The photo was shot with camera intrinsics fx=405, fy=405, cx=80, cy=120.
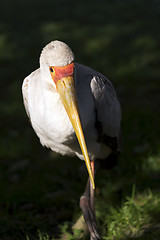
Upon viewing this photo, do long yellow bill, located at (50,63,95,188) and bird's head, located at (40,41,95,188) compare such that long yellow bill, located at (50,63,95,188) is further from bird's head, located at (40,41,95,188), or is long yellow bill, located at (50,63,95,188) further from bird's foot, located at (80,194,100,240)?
bird's foot, located at (80,194,100,240)

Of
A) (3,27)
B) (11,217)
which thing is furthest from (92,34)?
(11,217)

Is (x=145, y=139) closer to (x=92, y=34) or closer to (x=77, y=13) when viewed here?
(x=92, y=34)

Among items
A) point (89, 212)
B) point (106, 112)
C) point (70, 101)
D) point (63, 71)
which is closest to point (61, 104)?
point (70, 101)

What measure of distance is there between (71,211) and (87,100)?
4.74ft

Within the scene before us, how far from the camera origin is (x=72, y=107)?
8.16 ft

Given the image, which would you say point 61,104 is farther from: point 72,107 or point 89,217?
point 89,217

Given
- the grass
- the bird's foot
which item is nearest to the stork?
the bird's foot

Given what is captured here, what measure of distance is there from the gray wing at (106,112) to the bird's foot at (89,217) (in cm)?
51

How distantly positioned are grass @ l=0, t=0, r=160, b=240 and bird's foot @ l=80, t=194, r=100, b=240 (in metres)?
0.18

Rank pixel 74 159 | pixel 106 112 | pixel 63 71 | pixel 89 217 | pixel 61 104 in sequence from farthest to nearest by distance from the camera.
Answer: pixel 74 159 → pixel 89 217 → pixel 106 112 → pixel 61 104 → pixel 63 71

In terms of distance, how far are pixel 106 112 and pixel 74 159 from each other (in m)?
1.70

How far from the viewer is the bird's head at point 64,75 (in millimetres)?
2428

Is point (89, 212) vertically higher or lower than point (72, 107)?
lower

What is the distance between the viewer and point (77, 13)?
29.6 ft
